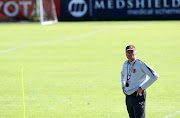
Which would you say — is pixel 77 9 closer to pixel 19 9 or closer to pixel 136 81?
pixel 19 9

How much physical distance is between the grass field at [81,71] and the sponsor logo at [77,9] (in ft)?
31.9

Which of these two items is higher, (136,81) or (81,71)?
(136,81)

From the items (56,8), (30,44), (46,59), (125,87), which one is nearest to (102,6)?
(56,8)

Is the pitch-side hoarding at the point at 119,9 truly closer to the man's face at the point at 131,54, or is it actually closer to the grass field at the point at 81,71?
the grass field at the point at 81,71

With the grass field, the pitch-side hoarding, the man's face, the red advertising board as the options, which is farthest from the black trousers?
the red advertising board

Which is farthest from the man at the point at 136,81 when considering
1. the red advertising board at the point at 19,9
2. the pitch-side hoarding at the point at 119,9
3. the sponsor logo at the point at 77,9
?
the red advertising board at the point at 19,9

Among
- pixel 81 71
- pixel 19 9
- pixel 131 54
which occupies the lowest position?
pixel 19 9

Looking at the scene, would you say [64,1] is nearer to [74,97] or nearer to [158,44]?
[158,44]

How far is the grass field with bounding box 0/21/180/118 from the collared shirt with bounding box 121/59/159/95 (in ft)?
8.69

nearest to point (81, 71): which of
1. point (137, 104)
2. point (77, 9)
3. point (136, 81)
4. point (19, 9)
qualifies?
point (136, 81)

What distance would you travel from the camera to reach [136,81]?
8.61m

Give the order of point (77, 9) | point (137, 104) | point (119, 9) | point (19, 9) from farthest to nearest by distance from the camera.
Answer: point (77, 9) < point (19, 9) < point (119, 9) < point (137, 104)

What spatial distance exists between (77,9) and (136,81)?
33.7 m

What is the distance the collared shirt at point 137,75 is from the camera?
8492 millimetres
